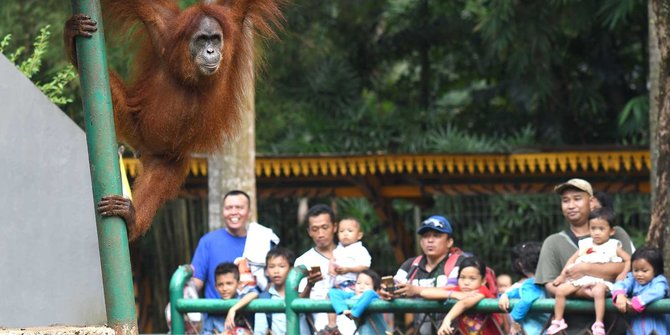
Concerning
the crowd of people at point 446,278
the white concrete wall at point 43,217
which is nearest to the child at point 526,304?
the crowd of people at point 446,278

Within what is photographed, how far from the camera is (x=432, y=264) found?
244 inches

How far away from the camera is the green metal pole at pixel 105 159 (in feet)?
13.1

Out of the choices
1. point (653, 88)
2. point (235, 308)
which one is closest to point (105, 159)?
point (235, 308)

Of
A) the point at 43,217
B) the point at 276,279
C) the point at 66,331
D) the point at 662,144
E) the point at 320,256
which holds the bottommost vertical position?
the point at 66,331

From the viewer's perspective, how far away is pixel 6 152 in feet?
19.5

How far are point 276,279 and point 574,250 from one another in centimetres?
167

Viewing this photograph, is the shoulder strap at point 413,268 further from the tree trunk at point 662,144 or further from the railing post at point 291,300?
the tree trunk at point 662,144

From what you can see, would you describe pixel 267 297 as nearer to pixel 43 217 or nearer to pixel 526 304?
pixel 43 217

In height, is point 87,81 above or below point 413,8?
below

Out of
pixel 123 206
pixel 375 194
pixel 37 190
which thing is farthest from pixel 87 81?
pixel 375 194

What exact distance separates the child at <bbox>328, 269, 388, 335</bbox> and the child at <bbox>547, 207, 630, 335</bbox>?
0.90 meters

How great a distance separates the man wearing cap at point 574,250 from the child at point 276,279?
1.43m

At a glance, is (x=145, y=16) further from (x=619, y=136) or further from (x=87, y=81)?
(x=619, y=136)

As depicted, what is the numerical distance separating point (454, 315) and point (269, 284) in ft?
4.49
